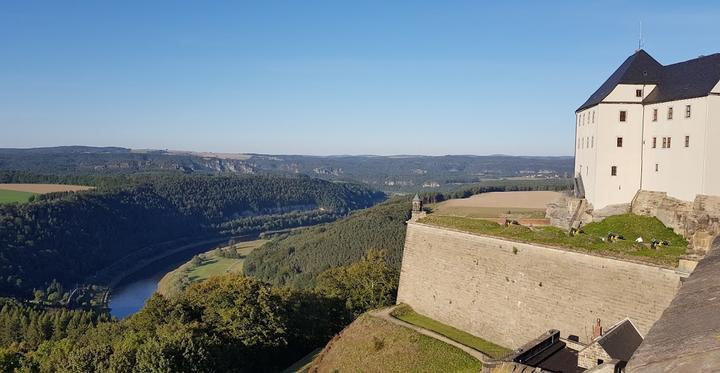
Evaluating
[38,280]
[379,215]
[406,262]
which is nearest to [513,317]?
[406,262]

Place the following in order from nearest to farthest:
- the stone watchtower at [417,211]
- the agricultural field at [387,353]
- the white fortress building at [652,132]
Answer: the agricultural field at [387,353]
the white fortress building at [652,132]
the stone watchtower at [417,211]

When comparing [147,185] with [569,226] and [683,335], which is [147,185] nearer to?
[569,226]

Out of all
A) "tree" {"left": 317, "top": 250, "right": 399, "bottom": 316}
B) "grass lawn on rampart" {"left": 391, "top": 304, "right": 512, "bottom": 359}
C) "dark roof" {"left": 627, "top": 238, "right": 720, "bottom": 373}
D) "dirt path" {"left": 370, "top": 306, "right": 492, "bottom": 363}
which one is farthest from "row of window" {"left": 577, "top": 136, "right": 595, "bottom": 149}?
"dark roof" {"left": 627, "top": 238, "right": 720, "bottom": 373}

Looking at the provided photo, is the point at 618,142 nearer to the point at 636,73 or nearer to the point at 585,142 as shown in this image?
the point at 585,142

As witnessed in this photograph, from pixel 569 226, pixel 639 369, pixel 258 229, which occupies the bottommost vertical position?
pixel 258 229

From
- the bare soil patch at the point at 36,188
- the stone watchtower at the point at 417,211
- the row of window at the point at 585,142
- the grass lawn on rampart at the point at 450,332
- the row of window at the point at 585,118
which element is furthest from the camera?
the bare soil patch at the point at 36,188

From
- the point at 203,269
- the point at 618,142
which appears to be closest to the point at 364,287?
the point at 618,142

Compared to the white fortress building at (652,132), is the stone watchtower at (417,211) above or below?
below

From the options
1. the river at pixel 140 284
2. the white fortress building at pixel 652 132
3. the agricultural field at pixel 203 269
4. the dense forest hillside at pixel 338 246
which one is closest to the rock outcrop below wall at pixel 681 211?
the white fortress building at pixel 652 132

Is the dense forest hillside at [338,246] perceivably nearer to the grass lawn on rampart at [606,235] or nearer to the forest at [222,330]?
the forest at [222,330]
